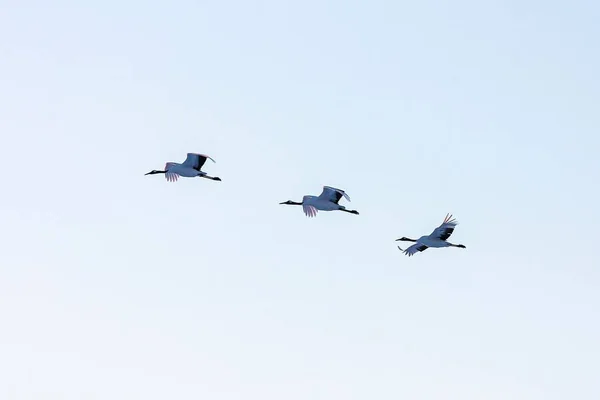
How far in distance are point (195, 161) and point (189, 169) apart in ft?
3.92

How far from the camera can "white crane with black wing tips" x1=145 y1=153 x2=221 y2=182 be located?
128m

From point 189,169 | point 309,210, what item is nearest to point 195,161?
point 189,169

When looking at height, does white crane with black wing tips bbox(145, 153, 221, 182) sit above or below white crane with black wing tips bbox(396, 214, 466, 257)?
above

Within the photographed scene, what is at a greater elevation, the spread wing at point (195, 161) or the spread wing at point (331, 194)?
the spread wing at point (195, 161)

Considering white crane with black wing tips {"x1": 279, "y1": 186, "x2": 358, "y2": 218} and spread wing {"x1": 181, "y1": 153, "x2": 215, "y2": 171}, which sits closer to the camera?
white crane with black wing tips {"x1": 279, "y1": 186, "x2": 358, "y2": 218}

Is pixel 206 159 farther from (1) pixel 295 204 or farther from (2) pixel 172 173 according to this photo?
(1) pixel 295 204

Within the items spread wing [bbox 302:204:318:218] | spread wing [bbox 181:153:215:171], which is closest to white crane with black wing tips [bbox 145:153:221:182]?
spread wing [bbox 181:153:215:171]

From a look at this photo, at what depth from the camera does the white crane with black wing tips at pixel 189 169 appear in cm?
12838

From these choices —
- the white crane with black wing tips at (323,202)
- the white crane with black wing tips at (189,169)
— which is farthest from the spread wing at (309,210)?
the white crane with black wing tips at (189,169)

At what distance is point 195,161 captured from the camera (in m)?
128

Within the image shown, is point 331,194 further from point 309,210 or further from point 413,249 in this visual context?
point 413,249

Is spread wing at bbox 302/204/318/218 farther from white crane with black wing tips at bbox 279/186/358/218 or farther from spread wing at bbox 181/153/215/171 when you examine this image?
spread wing at bbox 181/153/215/171

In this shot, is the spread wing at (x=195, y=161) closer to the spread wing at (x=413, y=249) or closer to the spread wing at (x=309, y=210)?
the spread wing at (x=309, y=210)

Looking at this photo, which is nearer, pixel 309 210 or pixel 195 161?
pixel 309 210
